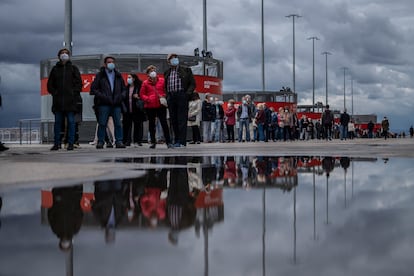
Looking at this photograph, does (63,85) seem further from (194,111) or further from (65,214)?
(65,214)

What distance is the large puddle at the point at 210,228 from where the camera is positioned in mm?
2410

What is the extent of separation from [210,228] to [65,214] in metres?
1.03

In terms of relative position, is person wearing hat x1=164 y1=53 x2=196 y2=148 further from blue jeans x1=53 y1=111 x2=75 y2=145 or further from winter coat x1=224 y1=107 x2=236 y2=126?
winter coat x1=224 y1=107 x2=236 y2=126

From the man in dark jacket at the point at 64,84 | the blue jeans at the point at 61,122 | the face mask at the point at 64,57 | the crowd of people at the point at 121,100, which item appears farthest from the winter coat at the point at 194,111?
the face mask at the point at 64,57

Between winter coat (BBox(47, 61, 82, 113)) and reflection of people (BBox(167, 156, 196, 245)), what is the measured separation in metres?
7.99

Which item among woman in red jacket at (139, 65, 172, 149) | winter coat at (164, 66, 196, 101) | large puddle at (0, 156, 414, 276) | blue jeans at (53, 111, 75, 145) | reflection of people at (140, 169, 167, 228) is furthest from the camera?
woman in red jacket at (139, 65, 172, 149)

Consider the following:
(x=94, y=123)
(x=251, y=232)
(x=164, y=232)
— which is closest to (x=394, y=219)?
(x=251, y=232)

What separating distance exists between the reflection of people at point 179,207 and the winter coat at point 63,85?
799 centimetres

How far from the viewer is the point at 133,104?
17.3m

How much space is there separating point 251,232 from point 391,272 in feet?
2.96

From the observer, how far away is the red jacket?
15711 millimetres

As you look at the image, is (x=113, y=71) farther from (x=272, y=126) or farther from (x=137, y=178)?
(x=272, y=126)

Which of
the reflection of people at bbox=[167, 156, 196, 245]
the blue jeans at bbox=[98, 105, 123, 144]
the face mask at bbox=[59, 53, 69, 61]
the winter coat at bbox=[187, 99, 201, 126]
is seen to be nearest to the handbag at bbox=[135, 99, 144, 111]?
the blue jeans at bbox=[98, 105, 123, 144]

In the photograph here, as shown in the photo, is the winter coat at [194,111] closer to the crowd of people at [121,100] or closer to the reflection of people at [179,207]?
the crowd of people at [121,100]
